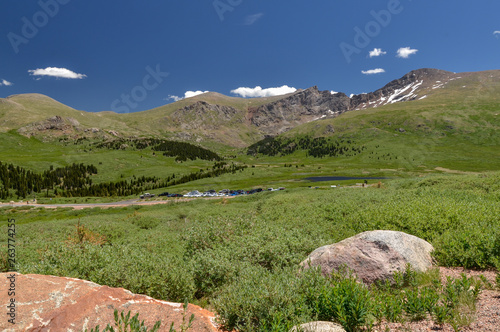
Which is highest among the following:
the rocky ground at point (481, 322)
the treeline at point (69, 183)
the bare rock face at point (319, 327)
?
the treeline at point (69, 183)

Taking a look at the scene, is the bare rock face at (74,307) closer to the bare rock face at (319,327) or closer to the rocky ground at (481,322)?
the bare rock face at (319,327)

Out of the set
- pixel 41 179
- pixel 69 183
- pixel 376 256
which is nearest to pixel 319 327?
pixel 376 256

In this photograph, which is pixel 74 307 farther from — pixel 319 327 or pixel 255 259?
pixel 255 259

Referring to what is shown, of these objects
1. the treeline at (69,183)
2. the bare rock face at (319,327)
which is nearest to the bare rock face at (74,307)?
the bare rock face at (319,327)

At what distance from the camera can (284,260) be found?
10570 mm

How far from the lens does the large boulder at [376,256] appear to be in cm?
887

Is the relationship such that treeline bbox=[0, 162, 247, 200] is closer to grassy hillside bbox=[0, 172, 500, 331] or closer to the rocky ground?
grassy hillside bbox=[0, 172, 500, 331]

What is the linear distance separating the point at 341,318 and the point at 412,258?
5603 mm

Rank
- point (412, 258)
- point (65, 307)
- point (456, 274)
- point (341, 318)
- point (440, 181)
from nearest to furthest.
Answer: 1. point (341, 318)
2. point (65, 307)
3. point (456, 274)
4. point (412, 258)
5. point (440, 181)

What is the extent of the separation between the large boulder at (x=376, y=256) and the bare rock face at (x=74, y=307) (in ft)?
16.3

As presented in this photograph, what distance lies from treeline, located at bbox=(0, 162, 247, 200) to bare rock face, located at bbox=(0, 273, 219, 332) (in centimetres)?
13614

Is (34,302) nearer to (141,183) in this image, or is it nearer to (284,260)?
(284,260)

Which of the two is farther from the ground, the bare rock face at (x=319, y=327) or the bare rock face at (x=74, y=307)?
the bare rock face at (x=74, y=307)

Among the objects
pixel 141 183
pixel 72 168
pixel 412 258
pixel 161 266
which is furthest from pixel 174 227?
pixel 72 168
